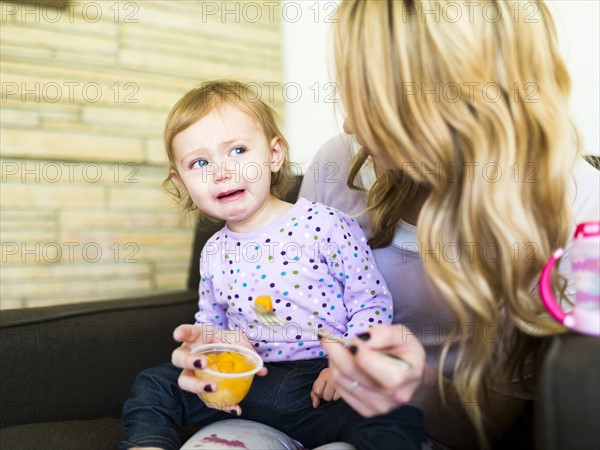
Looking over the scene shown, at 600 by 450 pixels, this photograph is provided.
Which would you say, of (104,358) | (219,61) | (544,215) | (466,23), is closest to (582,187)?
(544,215)

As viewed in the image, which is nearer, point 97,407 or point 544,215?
point 544,215

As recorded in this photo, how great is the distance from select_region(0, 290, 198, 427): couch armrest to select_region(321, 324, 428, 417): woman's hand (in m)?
0.70

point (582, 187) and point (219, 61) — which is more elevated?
point (219, 61)

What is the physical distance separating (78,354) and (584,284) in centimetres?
98

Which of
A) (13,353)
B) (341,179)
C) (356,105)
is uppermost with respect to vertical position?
(356,105)

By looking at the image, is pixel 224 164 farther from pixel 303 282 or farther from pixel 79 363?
pixel 79 363

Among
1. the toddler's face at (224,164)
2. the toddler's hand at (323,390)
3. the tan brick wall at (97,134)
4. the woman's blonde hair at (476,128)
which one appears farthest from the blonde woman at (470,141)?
the tan brick wall at (97,134)

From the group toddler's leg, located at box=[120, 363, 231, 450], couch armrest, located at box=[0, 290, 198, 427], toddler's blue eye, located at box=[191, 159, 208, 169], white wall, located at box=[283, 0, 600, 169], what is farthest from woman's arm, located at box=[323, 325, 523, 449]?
white wall, located at box=[283, 0, 600, 169]

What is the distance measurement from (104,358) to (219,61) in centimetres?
106

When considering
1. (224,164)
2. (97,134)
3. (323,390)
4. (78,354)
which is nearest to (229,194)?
(224,164)

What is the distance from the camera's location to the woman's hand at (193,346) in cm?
85

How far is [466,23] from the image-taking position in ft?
2.49

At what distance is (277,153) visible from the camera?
3.73 ft

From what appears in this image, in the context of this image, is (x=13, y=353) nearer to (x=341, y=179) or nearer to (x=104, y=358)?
(x=104, y=358)
